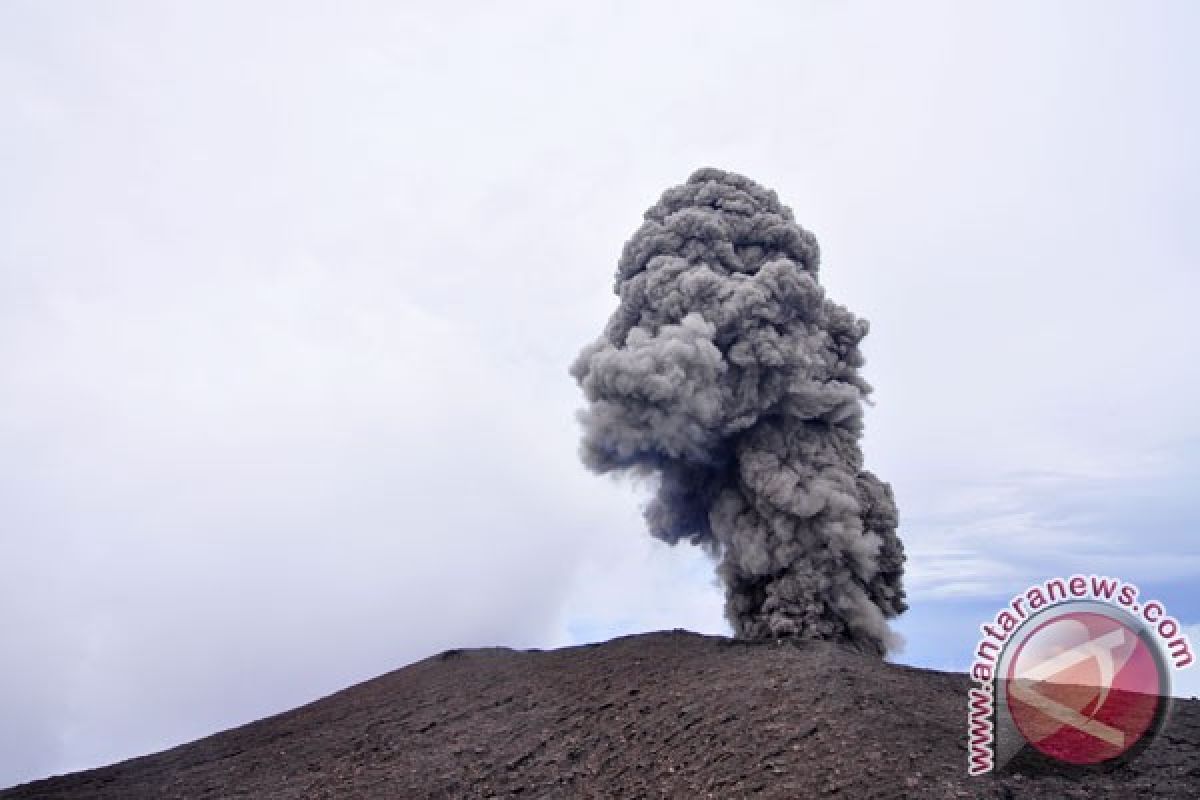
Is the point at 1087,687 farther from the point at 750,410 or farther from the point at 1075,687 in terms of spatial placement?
the point at 750,410

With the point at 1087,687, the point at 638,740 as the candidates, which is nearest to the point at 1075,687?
the point at 1087,687

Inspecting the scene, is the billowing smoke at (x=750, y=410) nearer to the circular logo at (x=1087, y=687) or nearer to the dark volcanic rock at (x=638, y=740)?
the dark volcanic rock at (x=638, y=740)

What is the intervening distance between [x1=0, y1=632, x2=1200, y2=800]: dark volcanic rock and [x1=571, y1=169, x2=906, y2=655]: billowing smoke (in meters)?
4.06

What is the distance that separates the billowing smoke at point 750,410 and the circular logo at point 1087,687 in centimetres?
696

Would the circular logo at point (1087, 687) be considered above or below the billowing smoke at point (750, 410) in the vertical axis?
below

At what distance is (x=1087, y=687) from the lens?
17.9m

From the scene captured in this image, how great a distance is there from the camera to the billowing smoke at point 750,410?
24.3 m

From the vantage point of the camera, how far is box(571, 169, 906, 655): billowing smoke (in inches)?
955

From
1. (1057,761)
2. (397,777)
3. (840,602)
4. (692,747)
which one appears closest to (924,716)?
(1057,761)

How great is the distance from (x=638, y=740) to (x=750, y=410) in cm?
1123

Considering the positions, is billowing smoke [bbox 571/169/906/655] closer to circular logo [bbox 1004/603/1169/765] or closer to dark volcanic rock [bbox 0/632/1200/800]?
dark volcanic rock [bbox 0/632/1200/800]

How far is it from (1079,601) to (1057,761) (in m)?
2.84

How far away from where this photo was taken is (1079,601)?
15562 millimetres

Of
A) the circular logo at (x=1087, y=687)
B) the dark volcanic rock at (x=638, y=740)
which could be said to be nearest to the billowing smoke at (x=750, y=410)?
the dark volcanic rock at (x=638, y=740)
